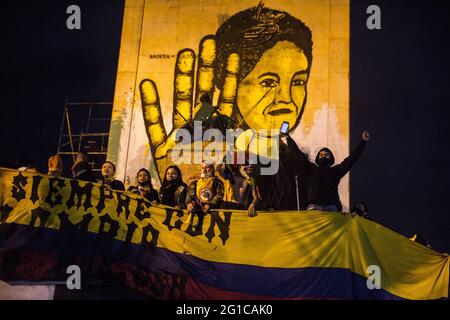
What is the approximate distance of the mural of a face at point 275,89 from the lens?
15234 millimetres

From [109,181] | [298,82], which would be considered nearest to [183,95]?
[298,82]

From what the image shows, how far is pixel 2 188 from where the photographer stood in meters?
11.3

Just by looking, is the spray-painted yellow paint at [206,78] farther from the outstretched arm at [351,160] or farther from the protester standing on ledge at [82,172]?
the protester standing on ledge at [82,172]

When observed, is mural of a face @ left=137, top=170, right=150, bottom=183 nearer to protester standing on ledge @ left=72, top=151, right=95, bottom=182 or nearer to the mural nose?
protester standing on ledge @ left=72, top=151, right=95, bottom=182

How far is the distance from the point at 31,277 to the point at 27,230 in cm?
82

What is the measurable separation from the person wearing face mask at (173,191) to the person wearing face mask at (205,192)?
13cm

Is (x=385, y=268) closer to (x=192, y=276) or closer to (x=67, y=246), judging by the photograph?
(x=192, y=276)

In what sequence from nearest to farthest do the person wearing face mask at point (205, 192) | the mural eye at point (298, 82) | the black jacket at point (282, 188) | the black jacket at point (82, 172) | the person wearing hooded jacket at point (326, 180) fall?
1. the person wearing face mask at point (205, 192)
2. the person wearing hooded jacket at point (326, 180)
3. the black jacket at point (82, 172)
4. the black jacket at point (282, 188)
5. the mural eye at point (298, 82)

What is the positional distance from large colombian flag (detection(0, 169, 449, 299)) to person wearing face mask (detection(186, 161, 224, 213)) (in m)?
0.22

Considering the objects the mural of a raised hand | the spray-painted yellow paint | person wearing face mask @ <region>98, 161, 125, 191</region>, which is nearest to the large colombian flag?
person wearing face mask @ <region>98, 161, 125, 191</region>

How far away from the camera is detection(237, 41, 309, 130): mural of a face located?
1523 cm

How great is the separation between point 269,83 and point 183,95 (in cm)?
215

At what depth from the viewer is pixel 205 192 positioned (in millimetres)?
11758

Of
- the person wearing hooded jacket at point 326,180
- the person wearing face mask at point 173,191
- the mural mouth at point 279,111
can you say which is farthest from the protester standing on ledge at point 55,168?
the mural mouth at point 279,111
